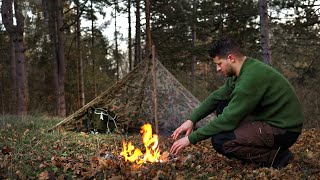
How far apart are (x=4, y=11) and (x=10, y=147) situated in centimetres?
698

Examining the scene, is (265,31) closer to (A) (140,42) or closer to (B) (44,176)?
(B) (44,176)

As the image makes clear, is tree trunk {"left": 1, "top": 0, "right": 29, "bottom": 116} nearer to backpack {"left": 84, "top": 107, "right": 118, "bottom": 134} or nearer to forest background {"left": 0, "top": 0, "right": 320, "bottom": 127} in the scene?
forest background {"left": 0, "top": 0, "right": 320, "bottom": 127}

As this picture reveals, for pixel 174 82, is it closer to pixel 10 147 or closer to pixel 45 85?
pixel 10 147

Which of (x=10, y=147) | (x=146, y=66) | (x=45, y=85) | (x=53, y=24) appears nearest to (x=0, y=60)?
(x=45, y=85)

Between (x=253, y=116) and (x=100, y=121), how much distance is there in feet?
13.4

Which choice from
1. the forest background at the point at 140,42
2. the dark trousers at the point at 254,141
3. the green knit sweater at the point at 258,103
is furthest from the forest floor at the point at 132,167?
the forest background at the point at 140,42

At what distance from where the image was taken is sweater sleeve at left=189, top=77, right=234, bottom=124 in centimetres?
391

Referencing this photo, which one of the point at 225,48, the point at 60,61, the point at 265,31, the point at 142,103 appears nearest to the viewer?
the point at 225,48

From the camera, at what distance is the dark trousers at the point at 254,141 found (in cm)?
331

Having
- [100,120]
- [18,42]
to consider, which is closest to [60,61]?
[18,42]

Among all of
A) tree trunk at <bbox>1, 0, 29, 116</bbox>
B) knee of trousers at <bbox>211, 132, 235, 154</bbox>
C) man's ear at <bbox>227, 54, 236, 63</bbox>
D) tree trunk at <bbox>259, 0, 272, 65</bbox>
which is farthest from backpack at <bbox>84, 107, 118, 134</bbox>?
tree trunk at <bbox>259, 0, 272, 65</bbox>

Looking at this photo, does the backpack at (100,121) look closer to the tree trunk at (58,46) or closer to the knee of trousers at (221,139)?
the knee of trousers at (221,139)

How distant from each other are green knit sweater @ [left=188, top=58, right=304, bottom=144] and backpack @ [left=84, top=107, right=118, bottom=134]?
12.6ft

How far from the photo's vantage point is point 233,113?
3.14m
